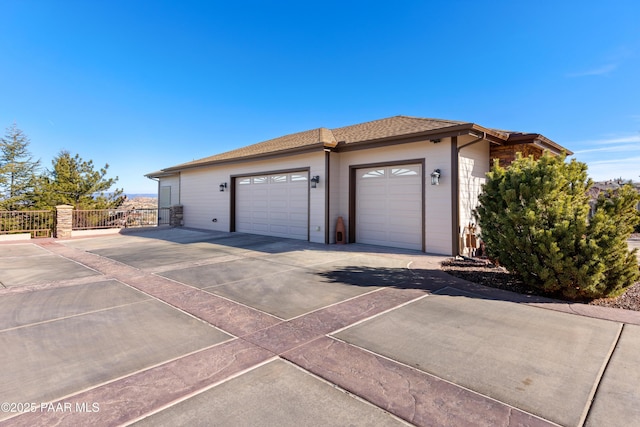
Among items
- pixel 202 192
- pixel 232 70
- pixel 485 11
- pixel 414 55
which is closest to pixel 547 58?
pixel 485 11

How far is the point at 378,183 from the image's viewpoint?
955 cm

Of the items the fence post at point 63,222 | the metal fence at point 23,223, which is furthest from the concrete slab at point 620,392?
the metal fence at point 23,223

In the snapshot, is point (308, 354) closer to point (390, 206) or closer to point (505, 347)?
point (505, 347)

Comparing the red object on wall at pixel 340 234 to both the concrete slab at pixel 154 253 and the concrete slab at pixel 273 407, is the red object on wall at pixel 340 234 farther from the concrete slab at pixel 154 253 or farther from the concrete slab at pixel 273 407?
the concrete slab at pixel 273 407

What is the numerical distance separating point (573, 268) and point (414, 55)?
11753 mm

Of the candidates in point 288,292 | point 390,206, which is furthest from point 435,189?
point 288,292

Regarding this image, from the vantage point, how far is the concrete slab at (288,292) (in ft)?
13.3

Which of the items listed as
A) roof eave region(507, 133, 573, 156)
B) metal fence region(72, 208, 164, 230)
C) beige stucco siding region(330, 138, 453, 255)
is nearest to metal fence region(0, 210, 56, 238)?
metal fence region(72, 208, 164, 230)

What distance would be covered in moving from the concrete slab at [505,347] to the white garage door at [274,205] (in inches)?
284

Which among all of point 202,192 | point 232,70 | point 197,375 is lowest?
point 197,375

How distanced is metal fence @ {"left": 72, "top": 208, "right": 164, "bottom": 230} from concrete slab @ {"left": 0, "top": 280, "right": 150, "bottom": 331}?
9.91 metres

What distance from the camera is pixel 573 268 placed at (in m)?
4.27

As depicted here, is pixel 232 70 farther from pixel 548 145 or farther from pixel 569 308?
pixel 569 308

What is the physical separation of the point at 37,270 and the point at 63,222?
707cm
